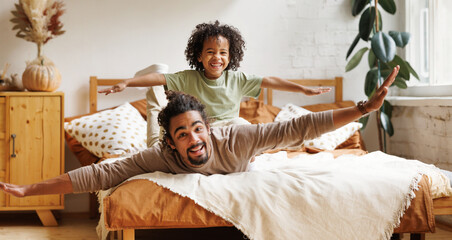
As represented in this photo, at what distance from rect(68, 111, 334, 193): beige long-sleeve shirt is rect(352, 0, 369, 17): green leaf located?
199cm

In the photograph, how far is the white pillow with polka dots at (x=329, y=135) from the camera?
3.28 metres

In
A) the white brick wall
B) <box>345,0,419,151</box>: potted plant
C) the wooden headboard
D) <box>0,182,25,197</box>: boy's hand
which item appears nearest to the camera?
<box>0,182,25,197</box>: boy's hand

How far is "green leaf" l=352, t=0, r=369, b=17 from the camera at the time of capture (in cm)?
364

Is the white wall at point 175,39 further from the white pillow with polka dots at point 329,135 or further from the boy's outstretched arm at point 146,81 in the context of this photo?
the boy's outstretched arm at point 146,81

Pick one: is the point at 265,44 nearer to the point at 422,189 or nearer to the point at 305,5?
the point at 305,5

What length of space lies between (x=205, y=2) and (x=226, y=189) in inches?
86.8

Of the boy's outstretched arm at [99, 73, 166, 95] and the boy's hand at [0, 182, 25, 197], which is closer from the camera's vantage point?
the boy's hand at [0, 182, 25, 197]

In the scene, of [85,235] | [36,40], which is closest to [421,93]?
[85,235]

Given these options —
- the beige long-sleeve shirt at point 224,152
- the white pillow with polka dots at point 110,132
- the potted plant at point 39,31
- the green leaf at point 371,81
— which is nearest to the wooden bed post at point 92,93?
the white pillow with polka dots at point 110,132

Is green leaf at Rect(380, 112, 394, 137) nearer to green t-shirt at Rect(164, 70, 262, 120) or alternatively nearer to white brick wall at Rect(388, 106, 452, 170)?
white brick wall at Rect(388, 106, 452, 170)

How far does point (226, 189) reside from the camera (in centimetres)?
187

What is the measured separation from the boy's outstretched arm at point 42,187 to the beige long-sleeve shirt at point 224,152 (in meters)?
0.04

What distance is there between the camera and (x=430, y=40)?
3.47 metres

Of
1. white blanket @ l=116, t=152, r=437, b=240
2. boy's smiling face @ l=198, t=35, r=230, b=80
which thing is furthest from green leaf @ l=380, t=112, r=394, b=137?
white blanket @ l=116, t=152, r=437, b=240
